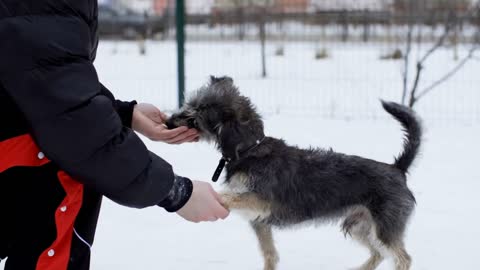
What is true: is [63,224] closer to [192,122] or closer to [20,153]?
[20,153]

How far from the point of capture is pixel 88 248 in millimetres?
2002

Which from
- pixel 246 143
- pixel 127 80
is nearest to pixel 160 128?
pixel 246 143

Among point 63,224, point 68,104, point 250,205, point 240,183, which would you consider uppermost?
point 68,104

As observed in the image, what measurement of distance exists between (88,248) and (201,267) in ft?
6.06

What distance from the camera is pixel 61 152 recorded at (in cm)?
165

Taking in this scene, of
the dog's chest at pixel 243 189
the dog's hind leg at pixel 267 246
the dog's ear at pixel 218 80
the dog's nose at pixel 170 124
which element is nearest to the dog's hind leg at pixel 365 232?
the dog's hind leg at pixel 267 246

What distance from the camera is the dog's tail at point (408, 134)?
3471 millimetres

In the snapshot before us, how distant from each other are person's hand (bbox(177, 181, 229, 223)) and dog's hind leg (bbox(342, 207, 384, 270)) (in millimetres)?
1555

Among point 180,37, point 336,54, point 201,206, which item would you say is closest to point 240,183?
point 201,206

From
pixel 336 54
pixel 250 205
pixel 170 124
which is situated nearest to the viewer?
pixel 170 124

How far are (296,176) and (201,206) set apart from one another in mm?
1349

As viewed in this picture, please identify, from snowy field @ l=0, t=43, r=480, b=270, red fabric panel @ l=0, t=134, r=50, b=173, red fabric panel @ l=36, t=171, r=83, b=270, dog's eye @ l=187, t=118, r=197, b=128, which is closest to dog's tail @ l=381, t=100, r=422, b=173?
snowy field @ l=0, t=43, r=480, b=270

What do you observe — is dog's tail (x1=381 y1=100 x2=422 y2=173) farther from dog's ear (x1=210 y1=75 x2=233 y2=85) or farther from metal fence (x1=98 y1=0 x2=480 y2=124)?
metal fence (x1=98 y1=0 x2=480 y2=124)

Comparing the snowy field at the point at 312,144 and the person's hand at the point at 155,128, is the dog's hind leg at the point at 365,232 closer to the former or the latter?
the snowy field at the point at 312,144
